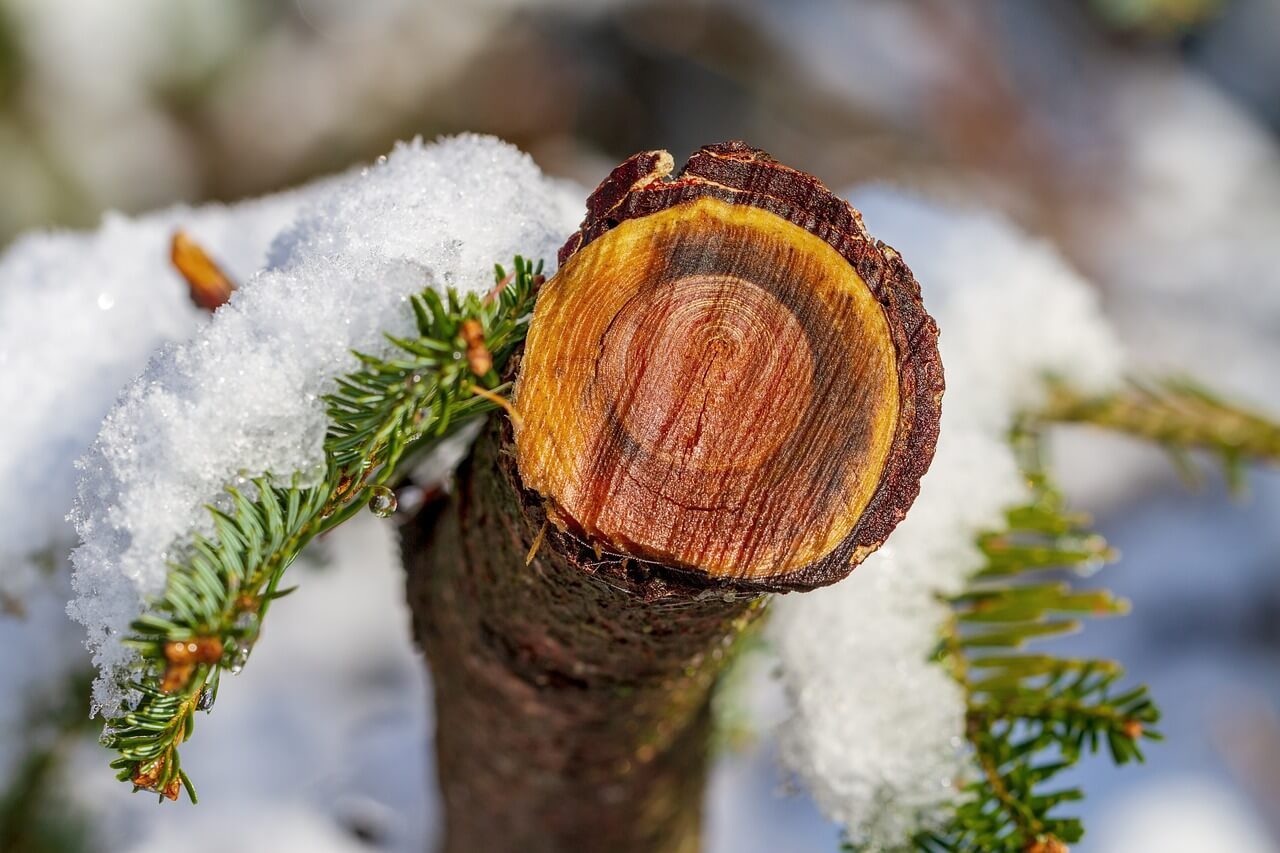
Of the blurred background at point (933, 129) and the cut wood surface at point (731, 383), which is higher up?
the blurred background at point (933, 129)

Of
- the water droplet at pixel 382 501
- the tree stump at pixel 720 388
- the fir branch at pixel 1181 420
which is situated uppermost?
the fir branch at pixel 1181 420

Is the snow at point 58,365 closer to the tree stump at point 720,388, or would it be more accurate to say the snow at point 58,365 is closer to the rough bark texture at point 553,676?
the rough bark texture at point 553,676

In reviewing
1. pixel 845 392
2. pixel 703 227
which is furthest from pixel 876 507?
pixel 703 227

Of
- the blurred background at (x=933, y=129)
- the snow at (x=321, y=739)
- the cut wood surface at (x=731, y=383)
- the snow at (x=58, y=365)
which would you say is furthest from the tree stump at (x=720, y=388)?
the blurred background at (x=933, y=129)

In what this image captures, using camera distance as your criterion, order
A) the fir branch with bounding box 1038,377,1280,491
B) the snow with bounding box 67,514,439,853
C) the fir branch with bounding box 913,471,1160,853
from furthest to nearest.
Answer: the snow with bounding box 67,514,439,853 < the fir branch with bounding box 1038,377,1280,491 < the fir branch with bounding box 913,471,1160,853

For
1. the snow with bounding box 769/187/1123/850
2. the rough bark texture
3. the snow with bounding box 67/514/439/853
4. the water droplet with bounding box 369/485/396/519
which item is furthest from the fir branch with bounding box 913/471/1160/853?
the snow with bounding box 67/514/439/853

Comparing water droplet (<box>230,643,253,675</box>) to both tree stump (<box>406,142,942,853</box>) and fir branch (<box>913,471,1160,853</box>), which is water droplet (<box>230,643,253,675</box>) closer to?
tree stump (<box>406,142,942,853</box>)

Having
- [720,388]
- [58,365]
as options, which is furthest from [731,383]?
[58,365]
